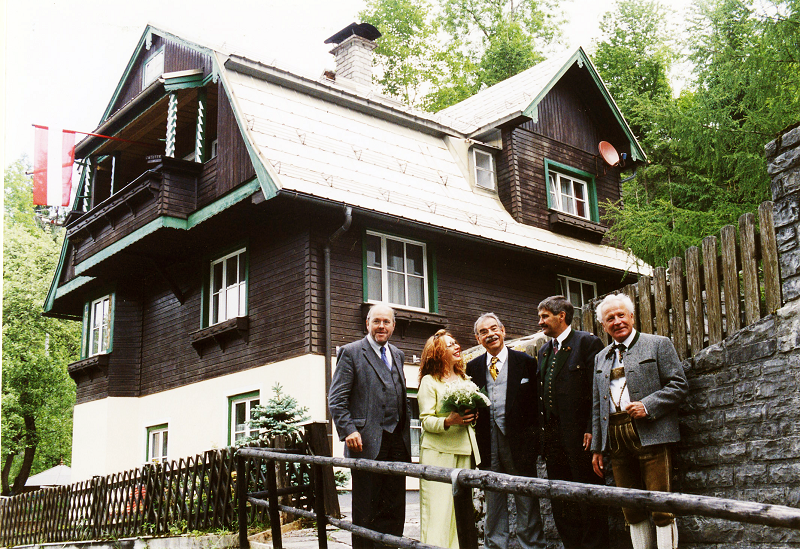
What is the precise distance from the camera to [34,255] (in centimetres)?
2983

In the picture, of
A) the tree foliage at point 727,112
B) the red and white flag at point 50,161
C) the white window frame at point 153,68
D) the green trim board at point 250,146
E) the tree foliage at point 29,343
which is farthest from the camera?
the tree foliage at point 29,343

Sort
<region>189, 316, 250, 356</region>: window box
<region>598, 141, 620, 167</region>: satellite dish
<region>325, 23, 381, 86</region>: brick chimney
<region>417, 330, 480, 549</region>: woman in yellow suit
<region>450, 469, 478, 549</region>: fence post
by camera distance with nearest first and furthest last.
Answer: <region>450, 469, 478, 549</region>: fence post
<region>417, 330, 480, 549</region>: woman in yellow suit
<region>189, 316, 250, 356</region>: window box
<region>325, 23, 381, 86</region>: brick chimney
<region>598, 141, 620, 167</region>: satellite dish

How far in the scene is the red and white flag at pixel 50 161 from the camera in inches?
681

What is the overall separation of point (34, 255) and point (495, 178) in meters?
18.9

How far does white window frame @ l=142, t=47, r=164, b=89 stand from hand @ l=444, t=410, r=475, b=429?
51.5ft

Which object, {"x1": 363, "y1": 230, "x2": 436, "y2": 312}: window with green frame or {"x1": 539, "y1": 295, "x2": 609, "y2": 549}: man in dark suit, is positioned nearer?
{"x1": 539, "y1": 295, "x2": 609, "y2": 549}: man in dark suit

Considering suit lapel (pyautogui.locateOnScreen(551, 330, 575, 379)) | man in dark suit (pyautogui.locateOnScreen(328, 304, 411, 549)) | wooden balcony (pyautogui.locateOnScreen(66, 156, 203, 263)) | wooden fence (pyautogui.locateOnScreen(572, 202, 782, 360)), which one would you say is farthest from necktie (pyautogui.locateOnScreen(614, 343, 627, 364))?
wooden balcony (pyautogui.locateOnScreen(66, 156, 203, 263))

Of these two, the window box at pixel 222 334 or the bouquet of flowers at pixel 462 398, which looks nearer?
the bouquet of flowers at pixel 462 398

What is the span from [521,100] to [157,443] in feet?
38.3

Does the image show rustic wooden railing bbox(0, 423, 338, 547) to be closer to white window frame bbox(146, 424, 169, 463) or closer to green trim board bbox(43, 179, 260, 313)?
white window frame bbox(146, 424, 169, 463)

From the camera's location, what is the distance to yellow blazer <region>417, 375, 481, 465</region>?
6.21 m

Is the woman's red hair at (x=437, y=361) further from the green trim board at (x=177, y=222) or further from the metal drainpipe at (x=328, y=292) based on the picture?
the green trim board at (x=177, y=222)

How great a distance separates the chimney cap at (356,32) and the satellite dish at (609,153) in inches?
255

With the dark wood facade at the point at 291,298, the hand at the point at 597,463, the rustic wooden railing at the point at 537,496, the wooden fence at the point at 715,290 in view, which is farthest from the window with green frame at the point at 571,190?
the rustic wooden railing at the point at 537,496
